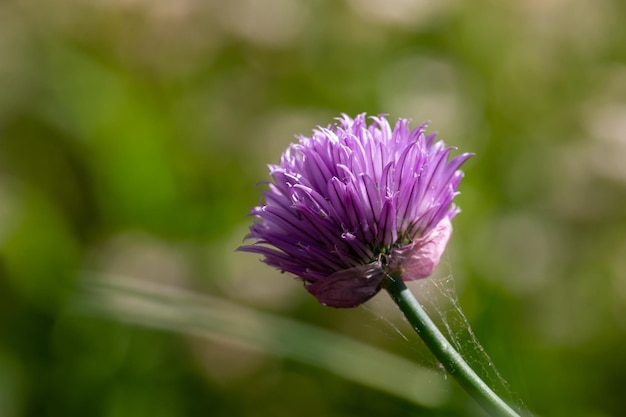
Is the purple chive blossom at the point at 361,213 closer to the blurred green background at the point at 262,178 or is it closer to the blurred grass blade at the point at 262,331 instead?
the blurred green background at the point at 262,178

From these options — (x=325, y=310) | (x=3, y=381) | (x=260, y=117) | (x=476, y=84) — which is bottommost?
(x=3, y=381)

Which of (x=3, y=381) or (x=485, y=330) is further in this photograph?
(x=3, y=381)

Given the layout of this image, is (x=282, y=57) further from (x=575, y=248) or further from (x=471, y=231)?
(x=575, y=248)

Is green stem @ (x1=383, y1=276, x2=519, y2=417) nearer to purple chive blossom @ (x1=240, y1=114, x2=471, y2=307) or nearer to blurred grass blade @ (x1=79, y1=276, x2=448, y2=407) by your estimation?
purple chive blossom @ (x1=240, y1=114, x2=471, y2=307)

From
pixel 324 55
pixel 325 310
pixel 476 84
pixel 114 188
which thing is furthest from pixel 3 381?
pixel 476 84

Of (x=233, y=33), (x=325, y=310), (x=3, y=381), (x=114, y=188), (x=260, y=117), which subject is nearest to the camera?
(x=3, y=381)

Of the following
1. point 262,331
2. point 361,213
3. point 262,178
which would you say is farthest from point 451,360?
point 262,178

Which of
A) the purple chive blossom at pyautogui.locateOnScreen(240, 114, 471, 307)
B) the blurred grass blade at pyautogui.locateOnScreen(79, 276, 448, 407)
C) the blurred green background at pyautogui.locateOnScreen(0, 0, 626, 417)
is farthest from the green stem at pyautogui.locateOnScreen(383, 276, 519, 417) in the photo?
the blurred grass blade at pyautogui.locateOnScreen(79, 276, 448, 407)
